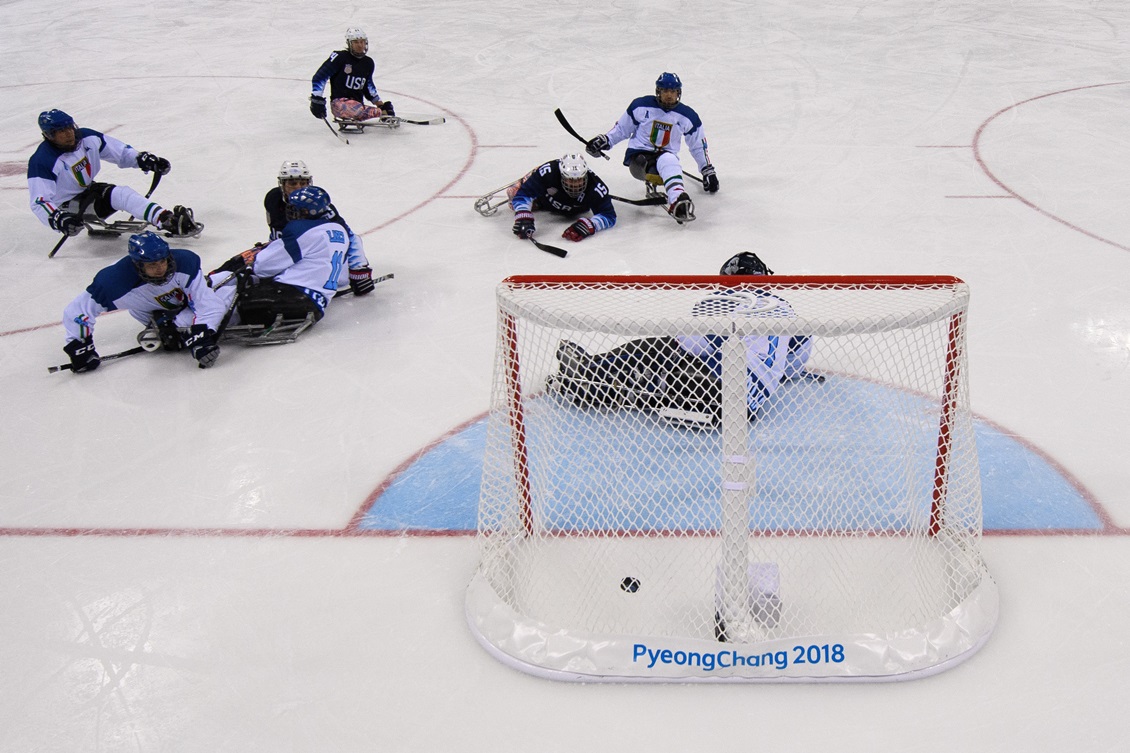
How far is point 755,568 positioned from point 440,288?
2939 mm

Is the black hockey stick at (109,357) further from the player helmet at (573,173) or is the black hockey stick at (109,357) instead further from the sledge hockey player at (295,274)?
the player helmet at (573,173)

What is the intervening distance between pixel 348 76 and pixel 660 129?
10.1 ft

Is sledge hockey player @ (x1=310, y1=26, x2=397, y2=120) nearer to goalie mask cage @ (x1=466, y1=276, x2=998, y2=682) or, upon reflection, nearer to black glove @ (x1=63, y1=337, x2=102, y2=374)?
black glove @ (x1=63, y1=337, x2=102, y2=374)

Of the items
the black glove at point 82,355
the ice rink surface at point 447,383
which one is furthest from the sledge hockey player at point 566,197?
the black glove at point 82,355

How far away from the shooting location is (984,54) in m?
9.80

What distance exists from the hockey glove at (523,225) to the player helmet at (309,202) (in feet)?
4.29

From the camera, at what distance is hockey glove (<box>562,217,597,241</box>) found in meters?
5.97

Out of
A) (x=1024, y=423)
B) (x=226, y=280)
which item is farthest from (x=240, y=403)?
(x=1024, y=423)

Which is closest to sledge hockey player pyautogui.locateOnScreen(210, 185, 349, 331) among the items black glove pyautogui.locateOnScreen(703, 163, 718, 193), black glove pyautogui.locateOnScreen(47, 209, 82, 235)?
black glove pyautogui.locateOnScreen(47, 209, 82, 235)

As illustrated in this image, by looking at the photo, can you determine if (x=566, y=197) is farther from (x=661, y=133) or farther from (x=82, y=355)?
(x=82, y=355)

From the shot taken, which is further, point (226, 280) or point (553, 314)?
point (226, 280)

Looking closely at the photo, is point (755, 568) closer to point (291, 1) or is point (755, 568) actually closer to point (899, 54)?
point (899, 54)

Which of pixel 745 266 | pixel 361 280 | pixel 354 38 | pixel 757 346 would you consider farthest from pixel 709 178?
pixel 354 38

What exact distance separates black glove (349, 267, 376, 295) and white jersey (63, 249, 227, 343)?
0.73 metres
